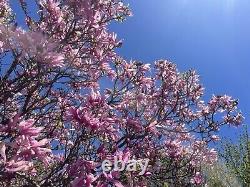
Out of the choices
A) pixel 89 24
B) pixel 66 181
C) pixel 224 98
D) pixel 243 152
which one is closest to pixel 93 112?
pixel 66 181

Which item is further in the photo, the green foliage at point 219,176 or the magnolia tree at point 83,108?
the green foliage at point 219,176

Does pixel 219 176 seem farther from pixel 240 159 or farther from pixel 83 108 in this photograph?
pixel 83 108

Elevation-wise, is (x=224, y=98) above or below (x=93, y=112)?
above

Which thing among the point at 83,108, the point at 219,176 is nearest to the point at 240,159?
the point at 219,176

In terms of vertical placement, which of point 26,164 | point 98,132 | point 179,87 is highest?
point 179,87

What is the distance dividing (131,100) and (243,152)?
5634 mm

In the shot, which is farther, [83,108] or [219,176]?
[219,176]

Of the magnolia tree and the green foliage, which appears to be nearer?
the magnolia tree

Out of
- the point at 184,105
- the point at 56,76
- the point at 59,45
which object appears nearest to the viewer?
the point at 59,45

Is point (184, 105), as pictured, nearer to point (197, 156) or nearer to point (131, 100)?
point (197, 156)

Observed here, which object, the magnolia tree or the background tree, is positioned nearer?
the magnolia tree

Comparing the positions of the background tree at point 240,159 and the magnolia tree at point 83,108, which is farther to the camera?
the background tree at point 240,159

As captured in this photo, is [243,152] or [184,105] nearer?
[184,105]

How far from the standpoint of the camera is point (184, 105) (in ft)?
27.4
